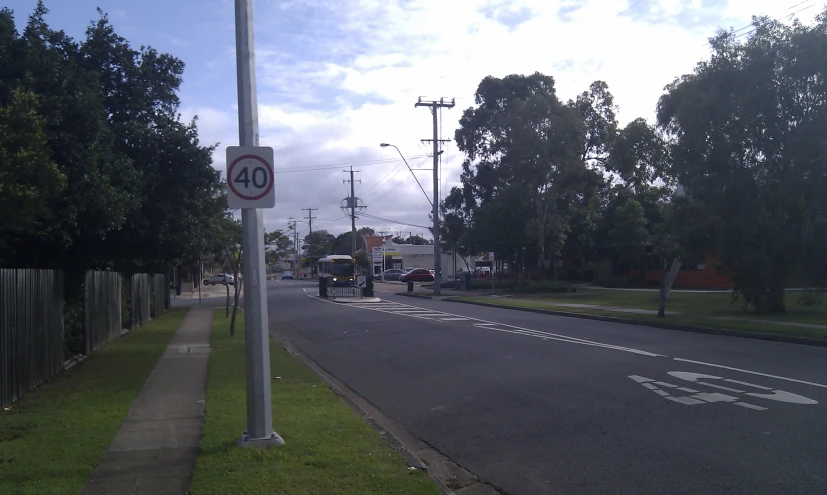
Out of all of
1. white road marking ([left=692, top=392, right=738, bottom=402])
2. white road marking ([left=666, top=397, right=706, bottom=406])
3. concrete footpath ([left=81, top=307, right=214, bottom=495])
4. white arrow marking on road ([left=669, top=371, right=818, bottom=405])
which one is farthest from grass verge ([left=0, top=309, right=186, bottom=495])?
white arrow marking on road ([left=669, top=371, right=818, bottom=405])

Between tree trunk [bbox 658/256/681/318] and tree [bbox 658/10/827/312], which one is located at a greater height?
tree [bbox 658/10/827/312]

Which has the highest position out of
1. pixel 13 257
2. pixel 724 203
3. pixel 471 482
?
pixel 724 203

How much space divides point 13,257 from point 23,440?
713 centimetres

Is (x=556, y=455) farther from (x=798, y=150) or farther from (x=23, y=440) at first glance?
(x=798, y=150)

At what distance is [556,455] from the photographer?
25.3 feet

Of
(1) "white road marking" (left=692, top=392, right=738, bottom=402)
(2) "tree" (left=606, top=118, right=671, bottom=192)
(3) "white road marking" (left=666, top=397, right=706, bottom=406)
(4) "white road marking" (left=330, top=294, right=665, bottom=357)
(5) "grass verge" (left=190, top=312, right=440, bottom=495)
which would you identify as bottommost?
(3) "white road marking" (left=666, top=397, right=706, bottom=406)

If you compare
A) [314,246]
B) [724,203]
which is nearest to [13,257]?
[724,203]

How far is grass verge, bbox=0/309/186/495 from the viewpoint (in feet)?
21.9

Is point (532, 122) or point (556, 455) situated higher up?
point (532, 122)

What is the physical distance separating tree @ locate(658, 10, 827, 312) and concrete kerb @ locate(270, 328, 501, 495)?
16.6 m

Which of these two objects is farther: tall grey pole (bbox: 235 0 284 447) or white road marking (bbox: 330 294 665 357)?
white road marking (bbox: 330 294 665 357)

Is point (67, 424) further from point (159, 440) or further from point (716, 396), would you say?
point (716, 396)

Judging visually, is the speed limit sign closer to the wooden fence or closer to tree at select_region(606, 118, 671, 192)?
the wooden fence

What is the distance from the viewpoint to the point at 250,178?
7.76 meters
